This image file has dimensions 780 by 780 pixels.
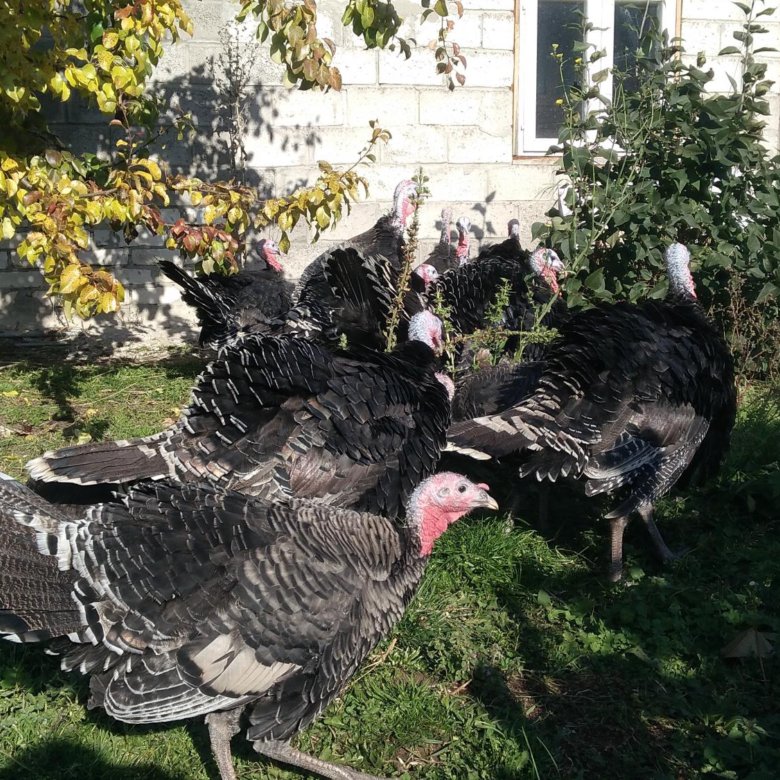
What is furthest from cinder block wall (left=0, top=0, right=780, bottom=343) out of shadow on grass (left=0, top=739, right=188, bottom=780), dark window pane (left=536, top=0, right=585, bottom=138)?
shadow on grass (left=0, top=739, right=188, bottom=780)

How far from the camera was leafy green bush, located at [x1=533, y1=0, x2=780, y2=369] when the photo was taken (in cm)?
598

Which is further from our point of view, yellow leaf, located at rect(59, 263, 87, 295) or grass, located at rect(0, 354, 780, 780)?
yellow leaf, located at rect(59, 263, 87, 295)

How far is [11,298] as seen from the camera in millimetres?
7969

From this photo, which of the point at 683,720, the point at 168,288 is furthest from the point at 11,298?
the point at 683,720

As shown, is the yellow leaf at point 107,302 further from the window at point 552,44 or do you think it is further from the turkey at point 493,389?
the window at point 552,44

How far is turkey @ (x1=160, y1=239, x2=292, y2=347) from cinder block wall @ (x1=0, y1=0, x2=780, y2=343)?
1809 millimetres

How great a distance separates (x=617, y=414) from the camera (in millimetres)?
4238

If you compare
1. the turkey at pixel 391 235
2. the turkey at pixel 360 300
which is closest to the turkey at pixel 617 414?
the turkey at pixel 360 300

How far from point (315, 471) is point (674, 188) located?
3.68m

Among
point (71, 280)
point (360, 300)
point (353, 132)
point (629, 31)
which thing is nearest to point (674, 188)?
point (360, 300)

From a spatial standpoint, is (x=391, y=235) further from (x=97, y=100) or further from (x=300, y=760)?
(x=300, y=760)

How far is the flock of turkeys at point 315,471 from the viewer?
2.87 metres

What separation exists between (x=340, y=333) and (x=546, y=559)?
1.77m

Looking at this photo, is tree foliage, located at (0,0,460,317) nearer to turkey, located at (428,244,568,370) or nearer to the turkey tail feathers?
the turkey tail feathers
